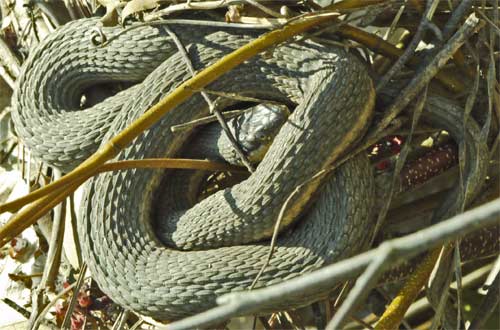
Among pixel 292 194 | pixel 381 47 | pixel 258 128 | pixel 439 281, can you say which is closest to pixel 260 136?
pixel 258 128

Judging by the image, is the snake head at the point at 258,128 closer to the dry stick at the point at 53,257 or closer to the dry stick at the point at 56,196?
the dry stick at the point at 56,196

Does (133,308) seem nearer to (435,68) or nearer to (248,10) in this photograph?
(248,10)

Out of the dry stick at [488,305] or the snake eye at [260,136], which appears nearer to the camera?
the snake eye at [260,136]

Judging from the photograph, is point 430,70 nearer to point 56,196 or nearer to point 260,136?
point 260,136

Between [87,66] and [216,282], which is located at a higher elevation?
[87,66]

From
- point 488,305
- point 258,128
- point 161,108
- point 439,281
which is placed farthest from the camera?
point 488,305

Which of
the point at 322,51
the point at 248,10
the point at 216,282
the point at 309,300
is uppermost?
the point at 248,10

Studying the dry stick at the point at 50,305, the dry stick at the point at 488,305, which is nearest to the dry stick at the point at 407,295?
the dry stick at the point at 488,305

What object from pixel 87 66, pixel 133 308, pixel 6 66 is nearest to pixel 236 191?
pixel 133 308

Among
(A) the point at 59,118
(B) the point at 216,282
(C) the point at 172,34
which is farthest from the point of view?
(A) the point at 59,118
